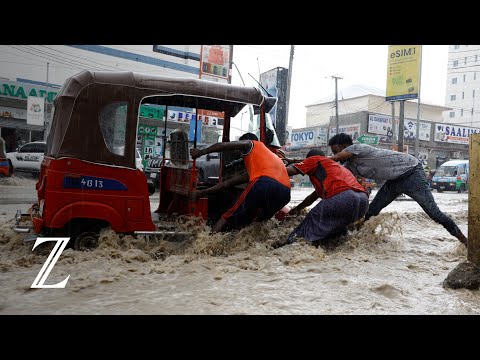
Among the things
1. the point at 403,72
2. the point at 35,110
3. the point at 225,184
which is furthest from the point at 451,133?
the point at 225,184

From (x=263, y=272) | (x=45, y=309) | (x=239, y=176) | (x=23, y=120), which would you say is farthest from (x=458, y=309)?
(x=23, y=120)

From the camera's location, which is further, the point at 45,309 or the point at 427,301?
the point at 427,301

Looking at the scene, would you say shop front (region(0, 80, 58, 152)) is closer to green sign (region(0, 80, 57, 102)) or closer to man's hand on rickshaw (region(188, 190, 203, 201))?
green sign (region(0, 80, 57, 102))

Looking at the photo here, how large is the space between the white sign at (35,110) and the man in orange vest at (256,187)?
15.8m

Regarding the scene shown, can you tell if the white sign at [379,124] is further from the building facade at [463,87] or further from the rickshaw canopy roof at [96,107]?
the building facade at [463,87]

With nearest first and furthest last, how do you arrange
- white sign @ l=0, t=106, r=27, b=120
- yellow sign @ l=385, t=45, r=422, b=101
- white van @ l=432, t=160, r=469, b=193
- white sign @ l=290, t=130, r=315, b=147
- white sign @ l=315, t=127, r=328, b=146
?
white sign @ l=0, t=106, r=27, b=120 < yellow sign @ l=385, t=45, r=422, b=101 < white van @ l=432, t=160, r=469, b=193 < white sign @ l=315, t=127, r=328, b=146 < white sign @ l=290, t=130, r=315, b=147

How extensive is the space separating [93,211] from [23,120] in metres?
18.4

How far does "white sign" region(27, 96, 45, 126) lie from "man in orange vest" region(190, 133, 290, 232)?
15839 mm

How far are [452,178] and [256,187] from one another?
23171mm

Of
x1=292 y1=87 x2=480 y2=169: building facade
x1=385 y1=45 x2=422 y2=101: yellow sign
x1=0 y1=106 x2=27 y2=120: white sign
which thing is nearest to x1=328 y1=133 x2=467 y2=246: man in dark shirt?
x1=0 y1=106 x2=27 y2=120: white sign

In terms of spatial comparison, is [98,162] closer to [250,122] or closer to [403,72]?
[250,122]

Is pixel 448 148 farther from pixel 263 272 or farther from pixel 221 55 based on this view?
pixel 263 272

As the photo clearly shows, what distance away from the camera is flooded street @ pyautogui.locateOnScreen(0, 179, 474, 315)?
10.9 ft

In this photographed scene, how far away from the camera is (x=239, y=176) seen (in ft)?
17.4
